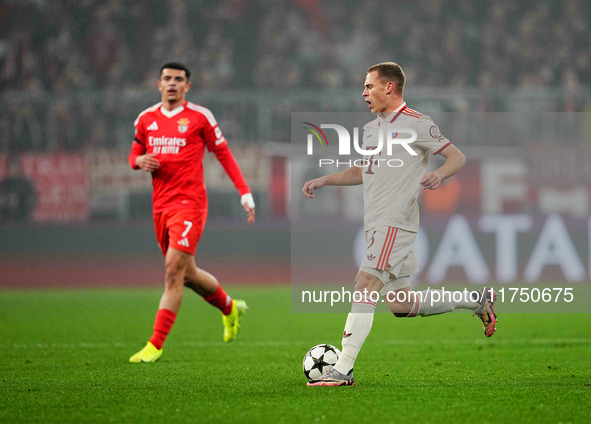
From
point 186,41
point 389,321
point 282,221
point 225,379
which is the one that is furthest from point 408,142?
point 186,41

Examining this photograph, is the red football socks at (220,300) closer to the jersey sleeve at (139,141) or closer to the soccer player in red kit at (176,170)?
the soccer player in red kit at (176,170)

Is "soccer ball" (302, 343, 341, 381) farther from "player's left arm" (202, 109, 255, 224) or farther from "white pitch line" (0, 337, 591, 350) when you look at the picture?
"white pitch line" (0, 337, 591, 350)

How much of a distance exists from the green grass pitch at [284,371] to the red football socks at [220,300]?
357mm

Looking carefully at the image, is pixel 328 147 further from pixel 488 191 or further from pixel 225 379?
pixel 225 379

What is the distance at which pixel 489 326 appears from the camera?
18.6 ft

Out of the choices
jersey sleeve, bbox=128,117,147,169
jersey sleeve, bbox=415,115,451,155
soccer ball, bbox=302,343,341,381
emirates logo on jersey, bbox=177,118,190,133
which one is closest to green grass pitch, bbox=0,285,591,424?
soccer ball, bbox=302,343,341,381

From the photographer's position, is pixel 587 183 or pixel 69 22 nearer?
pixel 587 183

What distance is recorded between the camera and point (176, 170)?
21.8 feet

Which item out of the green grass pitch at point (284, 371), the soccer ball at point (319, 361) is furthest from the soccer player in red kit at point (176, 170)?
the soccer ball at point (319, 361)

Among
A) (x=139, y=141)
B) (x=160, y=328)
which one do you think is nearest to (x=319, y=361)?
(x=160, y=328)

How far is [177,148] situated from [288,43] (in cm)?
1304

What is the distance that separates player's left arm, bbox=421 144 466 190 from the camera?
15.5 feet

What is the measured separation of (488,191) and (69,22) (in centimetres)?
992

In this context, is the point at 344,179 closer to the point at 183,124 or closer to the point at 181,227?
the point at 181,227
